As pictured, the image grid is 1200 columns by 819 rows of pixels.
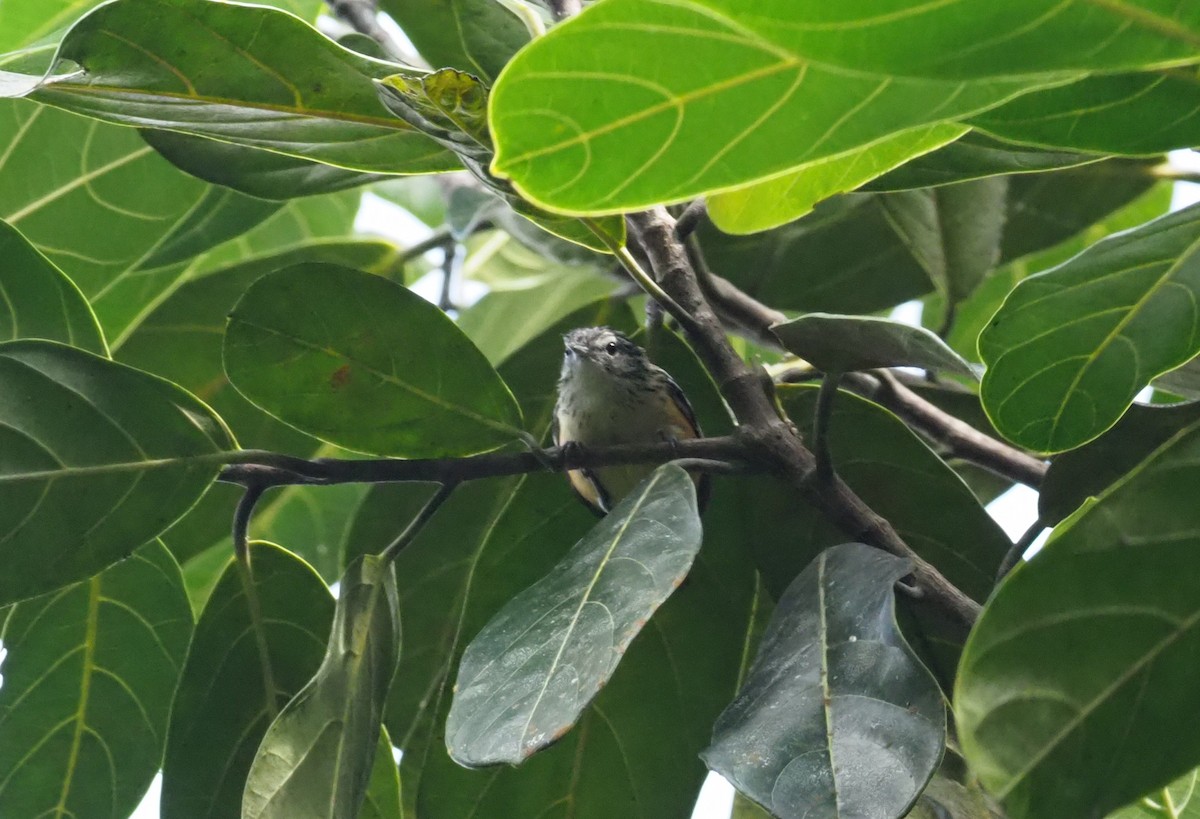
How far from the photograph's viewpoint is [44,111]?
1.97 m

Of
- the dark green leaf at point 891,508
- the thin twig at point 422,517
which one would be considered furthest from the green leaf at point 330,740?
the dark green leaf at point 891,508

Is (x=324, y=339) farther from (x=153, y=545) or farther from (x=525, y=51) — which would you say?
(x=525, y=51)

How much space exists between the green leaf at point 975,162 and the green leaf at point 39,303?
0.97 meters

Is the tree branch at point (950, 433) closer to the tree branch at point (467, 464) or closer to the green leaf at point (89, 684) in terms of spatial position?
the tree branch at point (467, 464)

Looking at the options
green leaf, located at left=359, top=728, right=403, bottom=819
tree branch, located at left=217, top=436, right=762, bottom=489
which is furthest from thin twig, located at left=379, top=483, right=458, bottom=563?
green leaf, located at left=359, top=728, right=403, bottom=819

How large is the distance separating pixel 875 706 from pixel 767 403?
0.41 metres

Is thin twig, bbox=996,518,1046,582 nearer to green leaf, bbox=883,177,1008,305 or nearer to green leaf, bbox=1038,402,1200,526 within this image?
green leaf, bbox=1038,402,1200,526

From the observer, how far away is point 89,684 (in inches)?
64.6

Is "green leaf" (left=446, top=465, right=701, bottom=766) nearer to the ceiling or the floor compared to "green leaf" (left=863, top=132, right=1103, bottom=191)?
nearer to the floor

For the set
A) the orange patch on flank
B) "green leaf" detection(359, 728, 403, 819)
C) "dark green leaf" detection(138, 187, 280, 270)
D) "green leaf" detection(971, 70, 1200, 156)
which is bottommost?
"green leaf" detection(359, 728, 403, 819)

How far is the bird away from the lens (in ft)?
8.03

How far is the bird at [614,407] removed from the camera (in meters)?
2.45

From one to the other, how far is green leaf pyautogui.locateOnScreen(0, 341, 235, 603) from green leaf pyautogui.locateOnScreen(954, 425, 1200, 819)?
33.3 inches

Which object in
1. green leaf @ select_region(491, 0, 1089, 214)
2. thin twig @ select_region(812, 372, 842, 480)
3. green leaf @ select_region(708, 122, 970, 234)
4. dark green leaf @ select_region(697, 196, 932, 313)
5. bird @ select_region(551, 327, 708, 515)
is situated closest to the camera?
green leaf @ select_region(491, 0, 1089, 214)
